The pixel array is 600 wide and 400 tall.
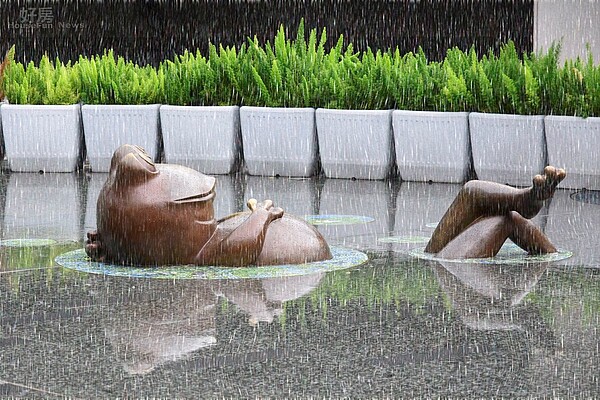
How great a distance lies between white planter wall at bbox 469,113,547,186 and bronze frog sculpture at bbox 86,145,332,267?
5.38 meters

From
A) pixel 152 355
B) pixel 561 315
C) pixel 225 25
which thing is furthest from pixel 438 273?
pixel 225 25

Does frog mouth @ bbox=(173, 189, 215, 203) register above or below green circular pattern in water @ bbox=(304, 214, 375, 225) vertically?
above

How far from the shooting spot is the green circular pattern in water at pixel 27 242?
383 inches

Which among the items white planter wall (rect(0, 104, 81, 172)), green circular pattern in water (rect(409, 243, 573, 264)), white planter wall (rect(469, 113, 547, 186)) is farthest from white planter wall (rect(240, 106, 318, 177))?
green circular pattern in water (rect(409, 243, 573, 264))

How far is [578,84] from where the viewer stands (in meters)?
13.4

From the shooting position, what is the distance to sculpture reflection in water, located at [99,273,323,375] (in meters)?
6.39

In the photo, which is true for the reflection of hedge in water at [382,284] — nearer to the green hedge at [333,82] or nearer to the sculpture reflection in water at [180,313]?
the sculpture reflection in water at [180,313]

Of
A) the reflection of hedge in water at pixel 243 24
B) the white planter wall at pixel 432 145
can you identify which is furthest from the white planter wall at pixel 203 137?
the reflection of hedge in water at pixel 243 24

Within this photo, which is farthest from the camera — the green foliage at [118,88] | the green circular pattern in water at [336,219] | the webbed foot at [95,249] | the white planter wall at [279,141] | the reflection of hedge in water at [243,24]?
the reflection of hedge in water at [243,24]

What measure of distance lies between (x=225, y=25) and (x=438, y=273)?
16.6m

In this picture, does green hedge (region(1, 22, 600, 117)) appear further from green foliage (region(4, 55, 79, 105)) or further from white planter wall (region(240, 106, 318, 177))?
white planter wall (region(240, 106, 318, 177))

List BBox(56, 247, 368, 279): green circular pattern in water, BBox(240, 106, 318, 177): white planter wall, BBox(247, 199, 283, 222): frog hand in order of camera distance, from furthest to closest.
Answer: BBox(240, 106, 318, 177): white planter wall → BBox(247, 199, 283, 222): frog hand → BBox(56, 247, 368, 279): green circular pattern in water

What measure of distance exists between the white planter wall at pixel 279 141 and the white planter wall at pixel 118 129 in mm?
1218

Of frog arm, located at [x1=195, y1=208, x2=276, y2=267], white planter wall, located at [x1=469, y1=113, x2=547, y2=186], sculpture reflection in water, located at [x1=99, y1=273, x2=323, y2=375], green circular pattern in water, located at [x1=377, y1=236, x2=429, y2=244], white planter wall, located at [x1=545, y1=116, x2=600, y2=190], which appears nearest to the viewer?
sculpture reflection in water, located at [x1=99, y1=273, x2=323, y2=375]
